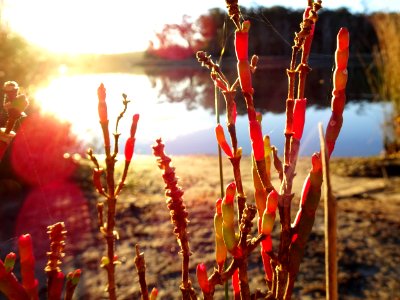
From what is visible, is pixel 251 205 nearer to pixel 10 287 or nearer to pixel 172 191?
pixel 172 191

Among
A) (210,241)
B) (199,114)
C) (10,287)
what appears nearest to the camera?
(10,287)

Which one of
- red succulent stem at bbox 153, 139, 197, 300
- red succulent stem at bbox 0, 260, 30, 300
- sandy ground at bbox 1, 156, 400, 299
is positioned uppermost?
red succulent stem at bbox 153, 139, 197, 300

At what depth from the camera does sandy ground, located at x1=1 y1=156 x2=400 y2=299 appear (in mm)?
2336

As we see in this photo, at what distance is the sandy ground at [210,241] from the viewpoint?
234 centimetres

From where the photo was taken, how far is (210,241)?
291 centimetres

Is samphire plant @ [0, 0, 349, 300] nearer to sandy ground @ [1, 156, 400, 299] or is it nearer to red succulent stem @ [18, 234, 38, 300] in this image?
red succulent stem @ [18, 234, 38, 300]

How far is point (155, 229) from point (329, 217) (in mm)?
2900

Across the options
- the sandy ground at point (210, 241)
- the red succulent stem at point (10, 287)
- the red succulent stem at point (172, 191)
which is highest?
the red succulent stem at point (172, 191)

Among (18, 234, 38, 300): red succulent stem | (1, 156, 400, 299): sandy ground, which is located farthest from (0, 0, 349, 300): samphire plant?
(1, 156, 400, 299): sandy ground

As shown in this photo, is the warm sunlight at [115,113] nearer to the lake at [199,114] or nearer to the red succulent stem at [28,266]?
the lake at [199,114]

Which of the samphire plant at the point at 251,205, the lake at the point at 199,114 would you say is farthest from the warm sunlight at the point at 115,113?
the samphire plant at the point at 251,205

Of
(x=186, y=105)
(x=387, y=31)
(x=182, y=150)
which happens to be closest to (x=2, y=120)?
(x=387, y=31)

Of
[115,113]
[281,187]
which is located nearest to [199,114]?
[115,113]

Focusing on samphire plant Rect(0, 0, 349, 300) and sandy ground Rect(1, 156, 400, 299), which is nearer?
samphire plant Rect(0, 0, 349, 300)
